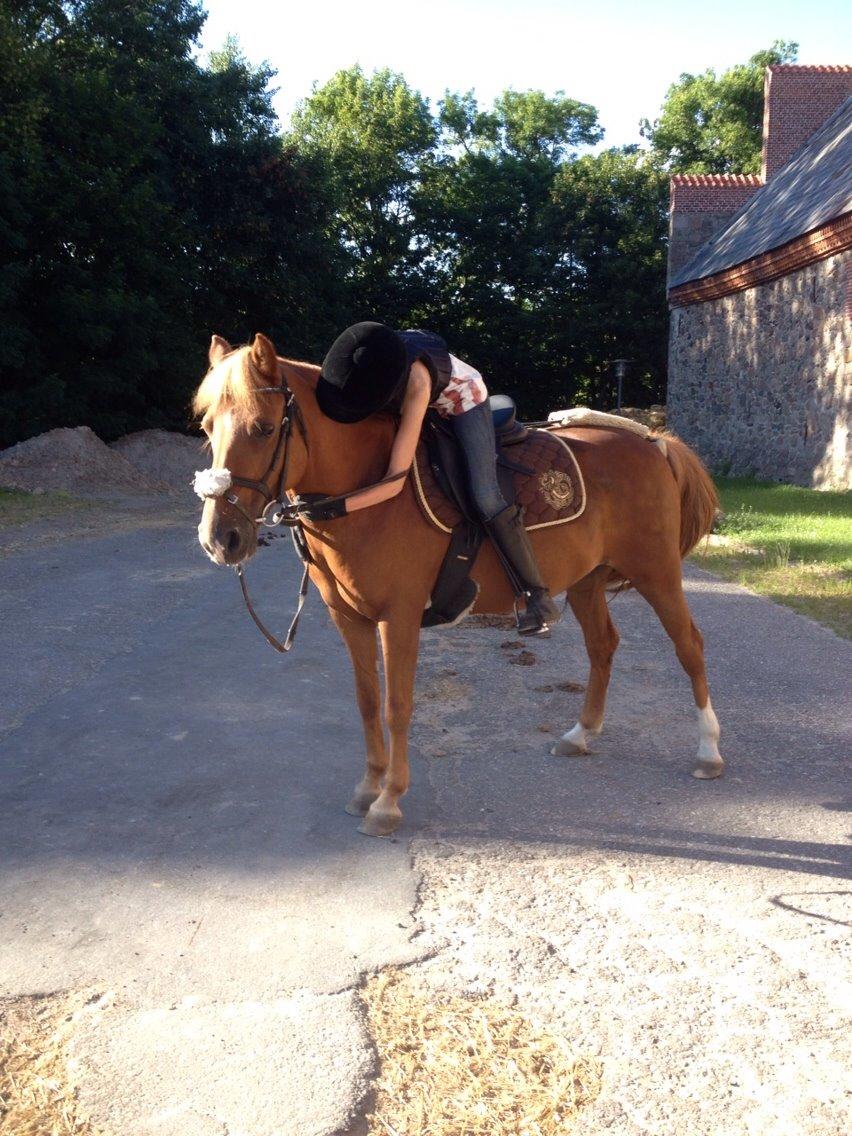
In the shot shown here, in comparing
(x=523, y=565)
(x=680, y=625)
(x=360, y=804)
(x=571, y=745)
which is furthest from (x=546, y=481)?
(x=360, y=804)

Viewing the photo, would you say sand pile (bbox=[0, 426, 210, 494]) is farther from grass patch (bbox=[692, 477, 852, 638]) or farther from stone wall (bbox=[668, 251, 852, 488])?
stone wall (bbox=[668, 251, 852, 488])

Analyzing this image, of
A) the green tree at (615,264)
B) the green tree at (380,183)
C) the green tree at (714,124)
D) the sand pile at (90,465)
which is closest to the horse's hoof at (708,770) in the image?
the sand pile at (90,465)

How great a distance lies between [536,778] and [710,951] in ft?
5.89

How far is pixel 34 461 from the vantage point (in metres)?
21.6

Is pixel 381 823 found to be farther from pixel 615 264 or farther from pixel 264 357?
pixel 615 264

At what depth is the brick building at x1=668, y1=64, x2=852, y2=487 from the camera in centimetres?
2127

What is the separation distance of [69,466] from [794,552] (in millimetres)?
14936

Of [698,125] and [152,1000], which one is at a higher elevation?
[698,125]

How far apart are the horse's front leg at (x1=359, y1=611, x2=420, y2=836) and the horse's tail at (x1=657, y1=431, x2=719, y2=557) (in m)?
2.00

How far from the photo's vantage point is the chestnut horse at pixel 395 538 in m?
3.93

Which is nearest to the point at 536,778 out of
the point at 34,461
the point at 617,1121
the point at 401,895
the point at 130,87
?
the point at 401,895

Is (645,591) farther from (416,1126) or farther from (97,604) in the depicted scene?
(97,604)

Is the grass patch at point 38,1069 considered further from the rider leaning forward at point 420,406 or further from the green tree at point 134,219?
the green tree at point 134,219

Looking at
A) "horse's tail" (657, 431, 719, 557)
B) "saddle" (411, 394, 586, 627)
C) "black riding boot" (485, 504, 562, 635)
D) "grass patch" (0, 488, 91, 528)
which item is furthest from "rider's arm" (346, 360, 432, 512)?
"grass patch" (0, 488, 91, 528)
